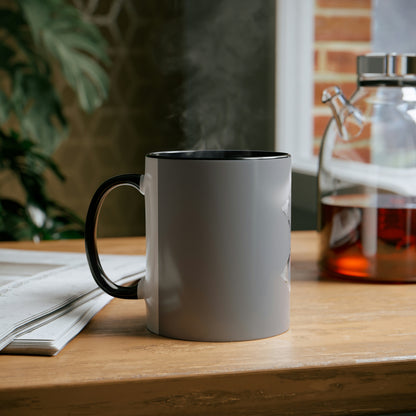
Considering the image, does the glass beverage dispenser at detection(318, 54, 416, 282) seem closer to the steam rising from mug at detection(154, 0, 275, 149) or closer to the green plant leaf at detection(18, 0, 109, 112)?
the steam rising from mug at detection(154, 0, 275, 149)

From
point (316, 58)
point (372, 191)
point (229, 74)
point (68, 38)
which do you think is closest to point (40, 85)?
point (68, 38)

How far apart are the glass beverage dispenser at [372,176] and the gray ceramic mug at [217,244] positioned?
202 millimetres

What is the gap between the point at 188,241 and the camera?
0.47m

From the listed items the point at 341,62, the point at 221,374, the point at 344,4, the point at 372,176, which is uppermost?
the point at 344,4

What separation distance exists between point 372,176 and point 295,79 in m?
1.13

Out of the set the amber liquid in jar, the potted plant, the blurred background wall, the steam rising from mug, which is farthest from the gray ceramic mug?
the blurred background wall

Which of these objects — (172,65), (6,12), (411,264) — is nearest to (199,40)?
(172,65)

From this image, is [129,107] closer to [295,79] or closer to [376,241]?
[295,79]

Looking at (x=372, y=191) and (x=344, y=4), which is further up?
(x=344, y=4)

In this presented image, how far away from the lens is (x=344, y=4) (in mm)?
1717

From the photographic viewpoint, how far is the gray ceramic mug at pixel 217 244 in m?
0.46

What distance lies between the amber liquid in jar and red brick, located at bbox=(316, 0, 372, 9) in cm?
117

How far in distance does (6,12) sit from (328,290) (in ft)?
4.73

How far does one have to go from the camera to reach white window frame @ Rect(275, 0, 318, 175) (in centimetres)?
175
